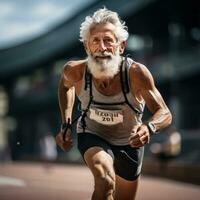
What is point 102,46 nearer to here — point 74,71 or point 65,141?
point 74,71

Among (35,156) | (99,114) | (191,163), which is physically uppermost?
(99,114)

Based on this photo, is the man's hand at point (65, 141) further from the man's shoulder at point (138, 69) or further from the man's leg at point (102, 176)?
the man's shoulder at point (138, 69)

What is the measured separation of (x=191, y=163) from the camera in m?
15.3

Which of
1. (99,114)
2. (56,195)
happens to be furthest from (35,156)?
(99,114)

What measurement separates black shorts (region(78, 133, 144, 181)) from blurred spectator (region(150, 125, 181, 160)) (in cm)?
1014

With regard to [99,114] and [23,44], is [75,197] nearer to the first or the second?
[99,114]

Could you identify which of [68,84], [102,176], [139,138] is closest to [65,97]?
[68,84]

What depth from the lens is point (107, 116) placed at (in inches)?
183

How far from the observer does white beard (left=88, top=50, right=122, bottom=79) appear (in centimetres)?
460

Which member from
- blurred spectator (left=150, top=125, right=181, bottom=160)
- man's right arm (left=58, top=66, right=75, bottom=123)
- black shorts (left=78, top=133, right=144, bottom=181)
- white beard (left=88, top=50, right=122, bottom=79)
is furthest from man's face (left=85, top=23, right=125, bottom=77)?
blurred spectator (left=150, top=125, right=181, bottom=160)

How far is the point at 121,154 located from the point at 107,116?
13.8 inches

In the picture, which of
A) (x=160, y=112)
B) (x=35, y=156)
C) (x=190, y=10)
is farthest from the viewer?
(x=35, y=156)

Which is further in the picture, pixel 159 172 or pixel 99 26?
pixel 159 172

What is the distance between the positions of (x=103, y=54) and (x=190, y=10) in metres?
24.3
